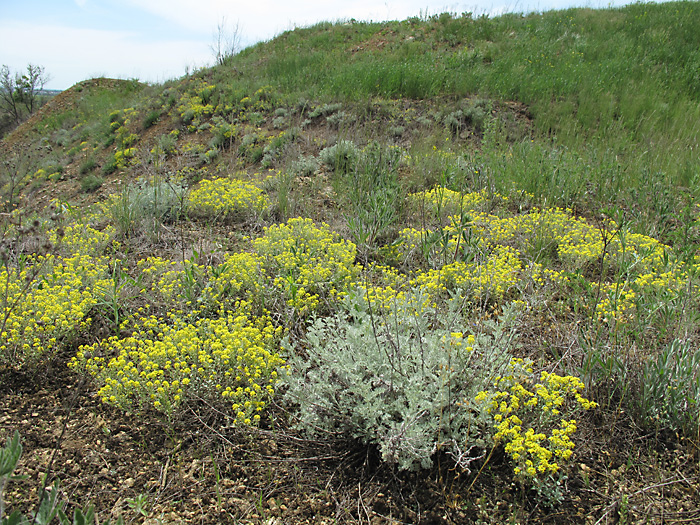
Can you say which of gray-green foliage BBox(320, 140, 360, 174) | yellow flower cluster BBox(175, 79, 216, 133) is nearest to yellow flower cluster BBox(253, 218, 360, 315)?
gray-green foliage BBox(320, 140, 360, 174)

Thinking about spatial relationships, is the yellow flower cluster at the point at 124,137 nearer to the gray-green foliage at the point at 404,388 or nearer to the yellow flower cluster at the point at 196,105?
the yellow flower cluster at the point at 196,105

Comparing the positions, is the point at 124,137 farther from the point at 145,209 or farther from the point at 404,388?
the point at 404,388

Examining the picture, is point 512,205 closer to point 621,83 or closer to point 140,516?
point 140,516

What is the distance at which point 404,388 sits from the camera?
2.12 meters

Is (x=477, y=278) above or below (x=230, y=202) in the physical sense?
below

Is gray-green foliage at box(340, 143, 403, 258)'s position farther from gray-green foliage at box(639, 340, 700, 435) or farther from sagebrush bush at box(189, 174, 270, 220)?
gray-green foliage at box(639, 340, 700, 435)

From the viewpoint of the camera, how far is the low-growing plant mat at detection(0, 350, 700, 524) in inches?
74.0

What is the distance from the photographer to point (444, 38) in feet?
40.3

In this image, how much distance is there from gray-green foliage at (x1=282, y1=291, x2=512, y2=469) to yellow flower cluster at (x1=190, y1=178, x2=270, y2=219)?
2.87 metres

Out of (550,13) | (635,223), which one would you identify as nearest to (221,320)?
(635,223)

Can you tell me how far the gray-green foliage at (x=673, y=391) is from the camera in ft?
7.00

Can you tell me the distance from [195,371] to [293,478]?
91 cm

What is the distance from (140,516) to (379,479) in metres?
1.10

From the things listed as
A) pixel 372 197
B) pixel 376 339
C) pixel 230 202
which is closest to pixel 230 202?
pixel 230 202
